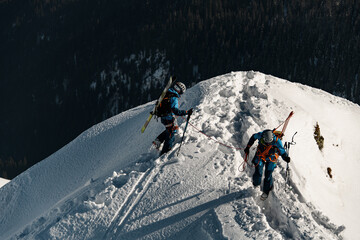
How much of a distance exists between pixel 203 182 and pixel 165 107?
276cm

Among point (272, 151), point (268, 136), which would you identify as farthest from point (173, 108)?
point (272, 151)

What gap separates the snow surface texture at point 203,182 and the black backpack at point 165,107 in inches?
54.9

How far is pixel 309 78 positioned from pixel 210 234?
99.7m

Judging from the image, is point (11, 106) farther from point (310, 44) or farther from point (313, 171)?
point (313, 171)

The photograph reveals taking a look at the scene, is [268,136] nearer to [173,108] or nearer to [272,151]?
[272,151]

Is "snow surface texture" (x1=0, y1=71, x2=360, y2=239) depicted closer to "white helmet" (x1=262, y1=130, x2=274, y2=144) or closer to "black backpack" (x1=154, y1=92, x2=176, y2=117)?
"black backpack" (x1=154, y1=92, x2=176, y2=117)

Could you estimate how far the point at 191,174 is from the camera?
11516mm

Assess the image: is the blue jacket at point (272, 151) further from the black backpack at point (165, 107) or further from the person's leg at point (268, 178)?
the black backpack at point (165, 107)

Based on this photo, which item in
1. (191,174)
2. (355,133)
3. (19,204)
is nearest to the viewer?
(191,174)

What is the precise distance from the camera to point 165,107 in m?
12.1

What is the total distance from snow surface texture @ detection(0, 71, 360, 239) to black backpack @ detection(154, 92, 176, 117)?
1.39 m

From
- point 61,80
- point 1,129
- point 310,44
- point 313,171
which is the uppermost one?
point 313,171

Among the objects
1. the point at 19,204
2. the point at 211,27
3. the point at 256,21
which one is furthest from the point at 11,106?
the point at 19,204

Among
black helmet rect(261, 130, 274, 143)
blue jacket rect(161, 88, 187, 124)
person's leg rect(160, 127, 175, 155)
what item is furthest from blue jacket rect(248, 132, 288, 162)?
person's leg rect(160, 127, 175, 155)
